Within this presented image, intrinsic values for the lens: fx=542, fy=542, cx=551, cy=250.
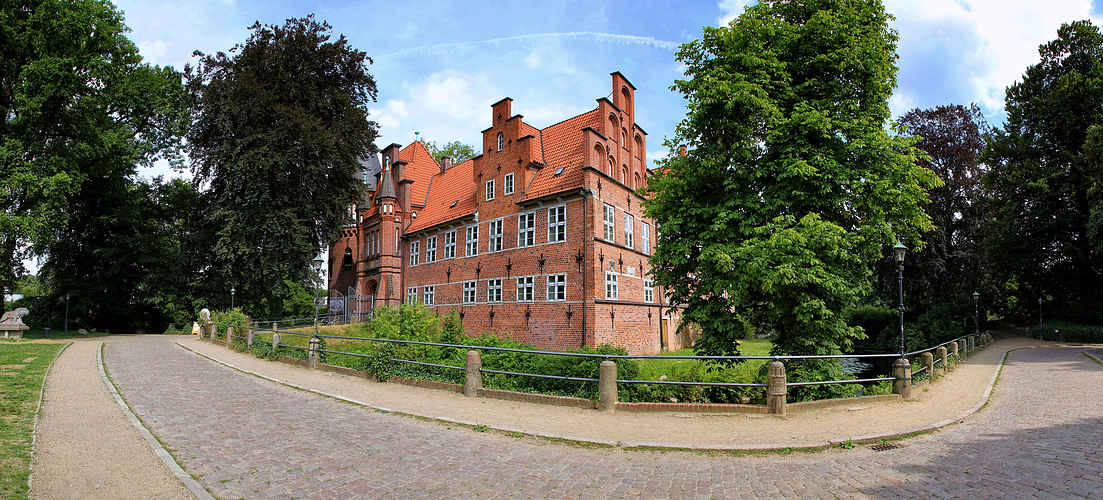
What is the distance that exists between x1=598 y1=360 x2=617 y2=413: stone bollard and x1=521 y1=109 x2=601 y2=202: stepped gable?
14249 mm

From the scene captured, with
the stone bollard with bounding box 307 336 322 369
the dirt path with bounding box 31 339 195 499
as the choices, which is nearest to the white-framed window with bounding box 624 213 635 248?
the stone bollard with bounding box 307 336 322 369

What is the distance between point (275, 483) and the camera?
548cm

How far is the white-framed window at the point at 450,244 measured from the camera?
99.8ft

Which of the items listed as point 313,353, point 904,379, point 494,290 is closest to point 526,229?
point 494,290

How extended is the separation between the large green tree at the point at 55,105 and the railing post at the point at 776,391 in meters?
31.0

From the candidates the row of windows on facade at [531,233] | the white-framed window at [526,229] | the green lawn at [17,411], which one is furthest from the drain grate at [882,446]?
the white-framed window at [526,229]

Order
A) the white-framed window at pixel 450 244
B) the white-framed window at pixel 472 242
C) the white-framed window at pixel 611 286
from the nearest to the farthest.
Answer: the white-framed window at pixel 611 286 → the white-framed window at pixel 472 242 → the white-framed window at pixel 450 244

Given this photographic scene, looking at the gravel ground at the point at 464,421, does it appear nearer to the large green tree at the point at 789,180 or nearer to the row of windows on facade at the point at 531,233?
the large green tree at the point at 789,180

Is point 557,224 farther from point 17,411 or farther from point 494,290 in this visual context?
point 17,411

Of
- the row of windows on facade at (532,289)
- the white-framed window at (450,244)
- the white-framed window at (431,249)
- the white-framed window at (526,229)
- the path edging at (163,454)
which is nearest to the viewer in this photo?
the path edging at (163,454)

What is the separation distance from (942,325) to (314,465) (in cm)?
3405

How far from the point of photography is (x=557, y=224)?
79.5 feet

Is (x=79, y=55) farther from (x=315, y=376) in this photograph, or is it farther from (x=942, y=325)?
(x=942, y=325)

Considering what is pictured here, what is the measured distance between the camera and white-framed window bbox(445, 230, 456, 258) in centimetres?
3040
